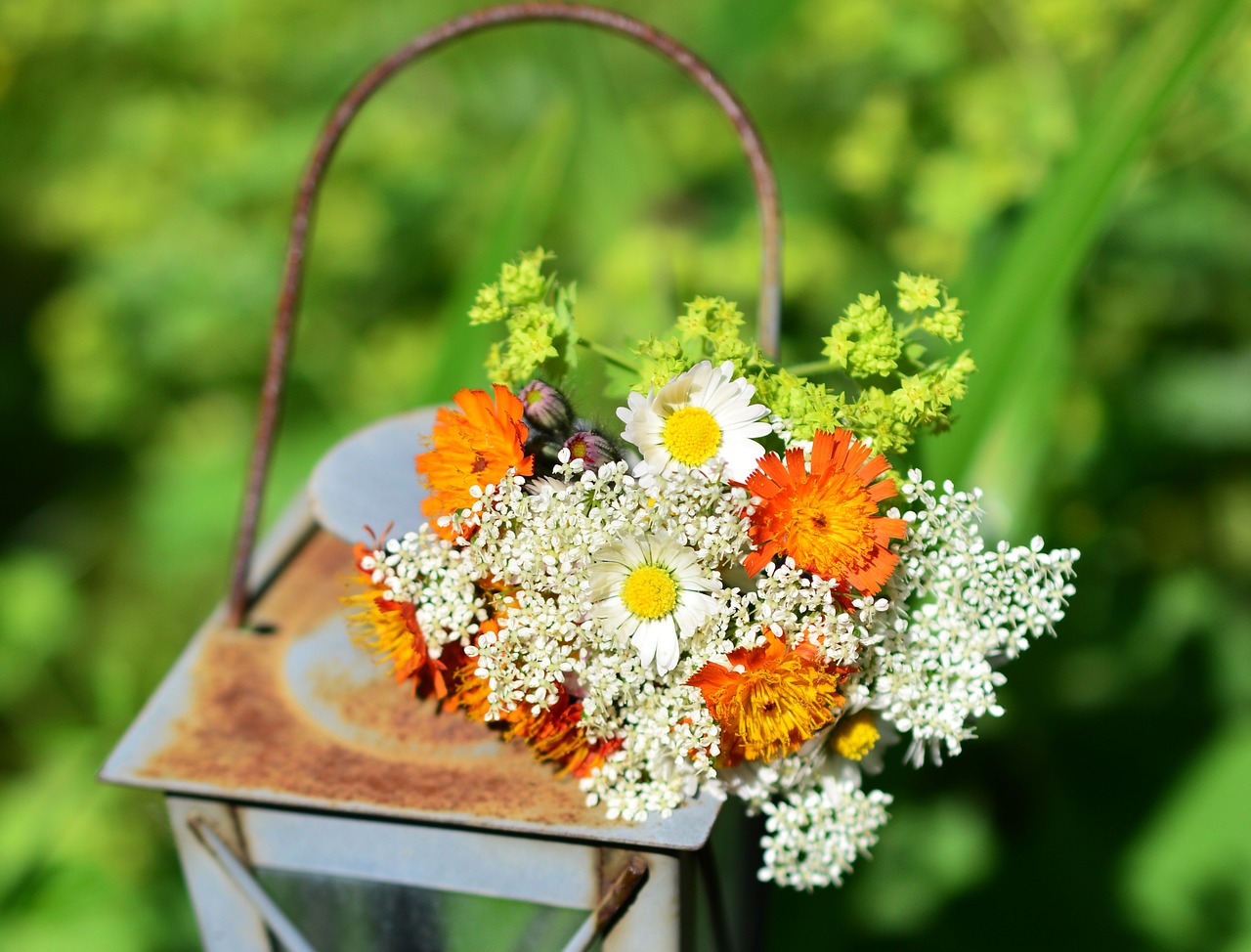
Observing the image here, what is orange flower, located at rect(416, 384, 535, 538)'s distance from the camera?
0.58 m

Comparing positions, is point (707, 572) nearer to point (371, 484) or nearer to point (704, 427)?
point (704, 427)

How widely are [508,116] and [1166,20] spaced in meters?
1.47

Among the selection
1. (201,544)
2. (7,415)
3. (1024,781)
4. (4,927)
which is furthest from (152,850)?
(1024,781)

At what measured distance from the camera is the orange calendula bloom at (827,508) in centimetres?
56

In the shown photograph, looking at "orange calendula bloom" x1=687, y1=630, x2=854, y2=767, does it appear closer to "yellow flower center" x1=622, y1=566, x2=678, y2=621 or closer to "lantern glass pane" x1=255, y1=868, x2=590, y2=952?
"yellow flower center" x1=622, y1=566, x2=678, y2=621

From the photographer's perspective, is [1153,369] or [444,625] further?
[1153,369]

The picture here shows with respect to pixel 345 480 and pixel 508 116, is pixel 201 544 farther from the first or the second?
pixel 345 480

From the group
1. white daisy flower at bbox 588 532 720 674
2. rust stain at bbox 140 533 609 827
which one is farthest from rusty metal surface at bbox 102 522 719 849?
white daisy flower at bbox 588 532 720 674

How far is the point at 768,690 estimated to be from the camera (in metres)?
0.56

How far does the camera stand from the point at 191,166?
1954 mm

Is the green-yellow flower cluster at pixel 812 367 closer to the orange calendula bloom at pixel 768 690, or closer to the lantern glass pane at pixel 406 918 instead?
the orange calendula bloom at pixel 768 690

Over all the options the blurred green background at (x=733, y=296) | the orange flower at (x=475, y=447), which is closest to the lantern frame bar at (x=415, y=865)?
the orange flower at (x=475, y=447)

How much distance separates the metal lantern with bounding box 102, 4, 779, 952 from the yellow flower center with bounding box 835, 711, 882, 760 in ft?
0.26

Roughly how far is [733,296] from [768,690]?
1.25 metres
